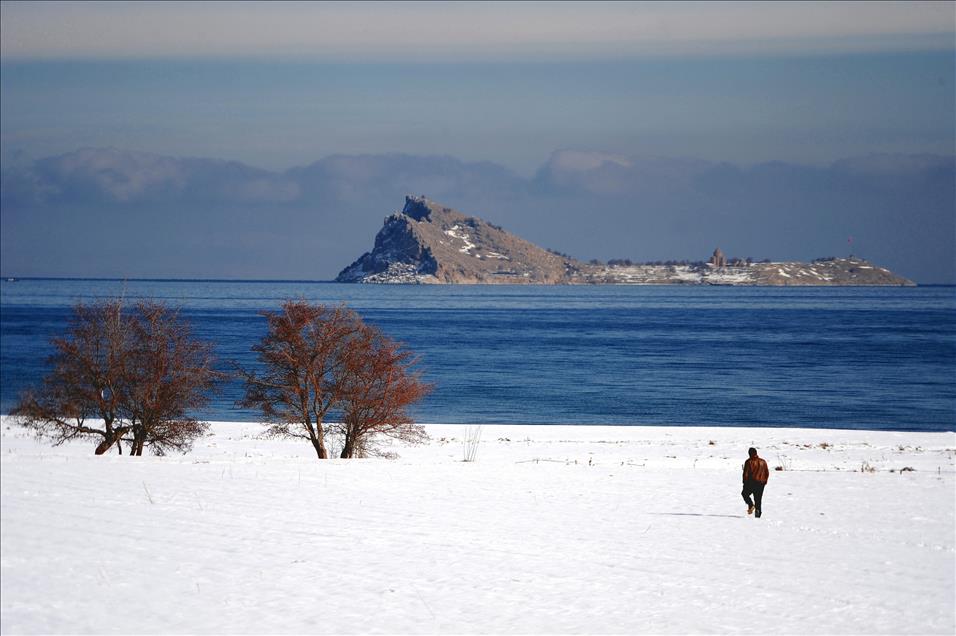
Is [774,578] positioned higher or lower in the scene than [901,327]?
lower

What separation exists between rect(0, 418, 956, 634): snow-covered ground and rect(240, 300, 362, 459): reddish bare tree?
4414 mm

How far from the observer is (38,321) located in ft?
448

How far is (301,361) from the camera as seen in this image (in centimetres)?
3156

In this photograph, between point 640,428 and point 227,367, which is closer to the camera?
point 640,428

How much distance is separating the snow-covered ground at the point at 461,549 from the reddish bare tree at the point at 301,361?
4.41 m

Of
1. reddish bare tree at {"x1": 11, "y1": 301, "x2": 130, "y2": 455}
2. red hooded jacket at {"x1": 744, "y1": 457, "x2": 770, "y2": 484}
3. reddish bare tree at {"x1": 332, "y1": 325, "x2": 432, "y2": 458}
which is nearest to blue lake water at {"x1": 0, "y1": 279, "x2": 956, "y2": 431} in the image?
reddish bare tree at {"x1": 11, "y1": 301, "x2": 130, "y2": 455}

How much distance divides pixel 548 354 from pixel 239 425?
56.4 m

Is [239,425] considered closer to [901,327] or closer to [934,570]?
[934,570]

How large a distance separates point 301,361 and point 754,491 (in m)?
16.0

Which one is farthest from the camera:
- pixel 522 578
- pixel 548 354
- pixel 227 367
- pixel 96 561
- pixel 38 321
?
pixel 38 321

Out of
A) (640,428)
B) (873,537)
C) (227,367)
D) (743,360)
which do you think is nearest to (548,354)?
(743,360)

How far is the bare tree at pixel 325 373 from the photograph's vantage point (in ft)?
104

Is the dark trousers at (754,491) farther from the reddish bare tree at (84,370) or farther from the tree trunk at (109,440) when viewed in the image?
the tree trunk at (109,440)

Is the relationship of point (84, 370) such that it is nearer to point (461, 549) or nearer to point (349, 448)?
point (349, 448)
